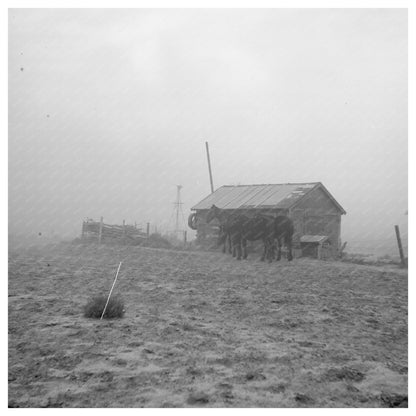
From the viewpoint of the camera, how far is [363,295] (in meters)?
9.54

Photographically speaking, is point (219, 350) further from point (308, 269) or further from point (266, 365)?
point (308, 269)

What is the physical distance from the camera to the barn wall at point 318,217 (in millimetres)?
21172

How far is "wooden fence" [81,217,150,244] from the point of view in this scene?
28.6 m

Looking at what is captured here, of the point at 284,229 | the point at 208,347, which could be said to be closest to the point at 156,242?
the point at 284,229

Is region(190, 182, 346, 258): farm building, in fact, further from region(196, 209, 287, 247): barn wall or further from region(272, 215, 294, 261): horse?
region(272, 215, 294, 261): horse

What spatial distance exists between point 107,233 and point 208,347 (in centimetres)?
2494

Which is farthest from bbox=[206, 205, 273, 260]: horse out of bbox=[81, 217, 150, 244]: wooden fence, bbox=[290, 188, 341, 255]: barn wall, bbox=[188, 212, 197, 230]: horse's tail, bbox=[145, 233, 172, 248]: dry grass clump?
bbox=[81, 217, 150, 244]: wooden fence

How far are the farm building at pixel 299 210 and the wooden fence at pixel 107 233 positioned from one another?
5997 millimetres

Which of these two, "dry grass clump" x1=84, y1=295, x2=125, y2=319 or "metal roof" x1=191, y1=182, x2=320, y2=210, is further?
"metal roof" x1=191, y1=182, x2=320, y2=210

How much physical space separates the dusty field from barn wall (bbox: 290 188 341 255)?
11.3 metres

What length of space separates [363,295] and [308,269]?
525cm

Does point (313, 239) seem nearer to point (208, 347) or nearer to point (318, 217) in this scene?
point (318, 217)

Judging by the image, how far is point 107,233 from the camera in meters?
29.1

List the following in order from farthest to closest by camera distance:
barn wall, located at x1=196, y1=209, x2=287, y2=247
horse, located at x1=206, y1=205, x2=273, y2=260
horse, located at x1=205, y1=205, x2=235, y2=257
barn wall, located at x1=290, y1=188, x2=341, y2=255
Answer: barn wall, located at x1=196, y1=209, x2=287, y2=247 < barn wall, located at x1=290, y1=188, x2=341, y2=255 < horse, located at x1=205, y1=205, x2=235, y2=257 < horse, located at x1=206, y1=205, x2=273, y2=260
